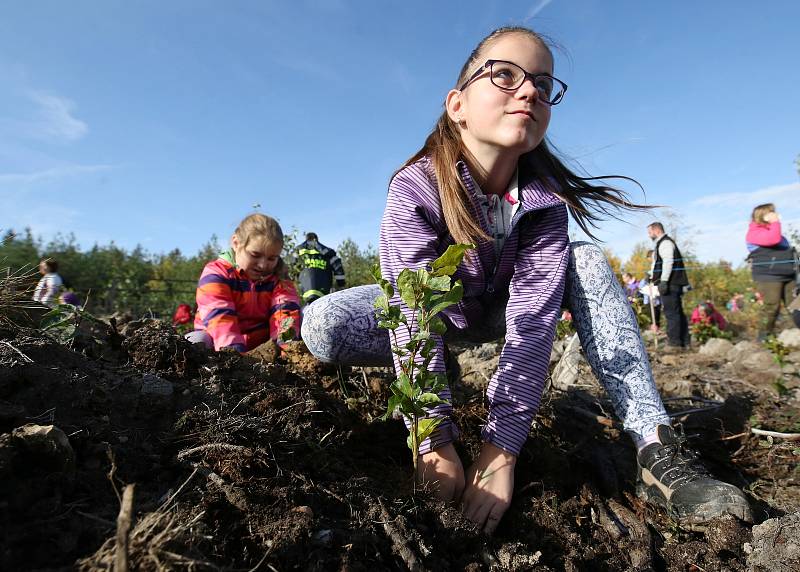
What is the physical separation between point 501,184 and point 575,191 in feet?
1.16

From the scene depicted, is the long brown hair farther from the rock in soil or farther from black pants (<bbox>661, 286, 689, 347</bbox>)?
black pants (<bbox>661, 286, 689, 347</bbox>)

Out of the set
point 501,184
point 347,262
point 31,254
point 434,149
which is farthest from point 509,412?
point 31,254

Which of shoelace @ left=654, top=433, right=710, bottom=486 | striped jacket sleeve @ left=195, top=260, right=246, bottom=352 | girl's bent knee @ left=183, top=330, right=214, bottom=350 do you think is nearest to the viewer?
shoelace @ left=654, top=433, right=710, bottom=486

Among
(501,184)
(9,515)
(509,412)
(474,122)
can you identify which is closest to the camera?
(9,515)

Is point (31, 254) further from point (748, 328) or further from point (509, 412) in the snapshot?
point (748, 328)

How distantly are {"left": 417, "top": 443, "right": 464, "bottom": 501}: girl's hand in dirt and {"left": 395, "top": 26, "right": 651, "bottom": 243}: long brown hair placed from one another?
770 mm

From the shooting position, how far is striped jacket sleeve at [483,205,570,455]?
5.56 feet

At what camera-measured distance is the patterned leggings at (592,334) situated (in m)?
1.91

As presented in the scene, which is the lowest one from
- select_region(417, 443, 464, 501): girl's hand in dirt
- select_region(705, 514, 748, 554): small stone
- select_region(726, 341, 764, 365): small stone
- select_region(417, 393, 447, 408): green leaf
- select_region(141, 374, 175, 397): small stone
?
select_region(705, 514, 748, 554): small stone

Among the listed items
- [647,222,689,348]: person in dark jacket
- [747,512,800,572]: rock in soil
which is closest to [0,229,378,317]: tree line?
[647,222,689,348]: person in dark jacket

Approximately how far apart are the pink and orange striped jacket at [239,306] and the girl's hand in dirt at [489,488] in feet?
8.00

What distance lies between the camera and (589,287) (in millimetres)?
1999

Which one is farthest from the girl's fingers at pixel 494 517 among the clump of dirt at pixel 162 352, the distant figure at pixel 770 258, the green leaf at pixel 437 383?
the distant figure at pixel 770 258

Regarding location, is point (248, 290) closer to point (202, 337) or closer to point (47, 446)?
point (202, 337)
